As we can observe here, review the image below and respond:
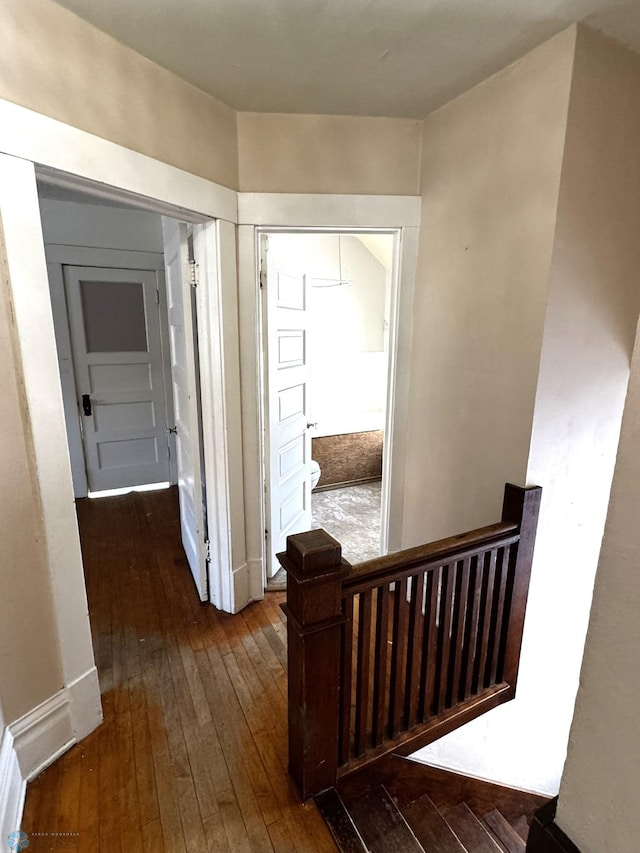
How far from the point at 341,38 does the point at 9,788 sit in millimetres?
2563

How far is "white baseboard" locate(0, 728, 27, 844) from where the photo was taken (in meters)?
1.25

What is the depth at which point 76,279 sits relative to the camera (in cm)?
353

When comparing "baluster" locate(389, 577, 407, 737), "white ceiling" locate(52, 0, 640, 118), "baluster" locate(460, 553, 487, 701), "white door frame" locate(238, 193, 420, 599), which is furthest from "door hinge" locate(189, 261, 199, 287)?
"baluster" locate(460, 553, 487, 701)

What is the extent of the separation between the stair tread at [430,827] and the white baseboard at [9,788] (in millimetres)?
1195

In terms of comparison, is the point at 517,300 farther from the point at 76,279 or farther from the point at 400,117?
the point at 76,279

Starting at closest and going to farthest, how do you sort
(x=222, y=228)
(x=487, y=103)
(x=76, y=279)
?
(x=487, y=103) → (x=222, y=228) → (x=76, y=279)

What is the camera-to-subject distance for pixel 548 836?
2.44 feet

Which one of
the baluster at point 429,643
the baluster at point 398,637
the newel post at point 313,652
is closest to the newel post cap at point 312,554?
the newel post at point 313,652

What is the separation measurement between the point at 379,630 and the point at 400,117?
2.19m

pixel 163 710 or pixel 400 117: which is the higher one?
pixel 400 117

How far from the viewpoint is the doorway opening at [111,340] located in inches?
137

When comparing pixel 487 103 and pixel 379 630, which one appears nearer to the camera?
pixel 379 630

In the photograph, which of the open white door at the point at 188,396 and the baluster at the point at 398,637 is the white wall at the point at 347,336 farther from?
the baluster at the point at 398,637

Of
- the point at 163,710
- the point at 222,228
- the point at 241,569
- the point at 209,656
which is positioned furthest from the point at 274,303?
the point at 163,710
